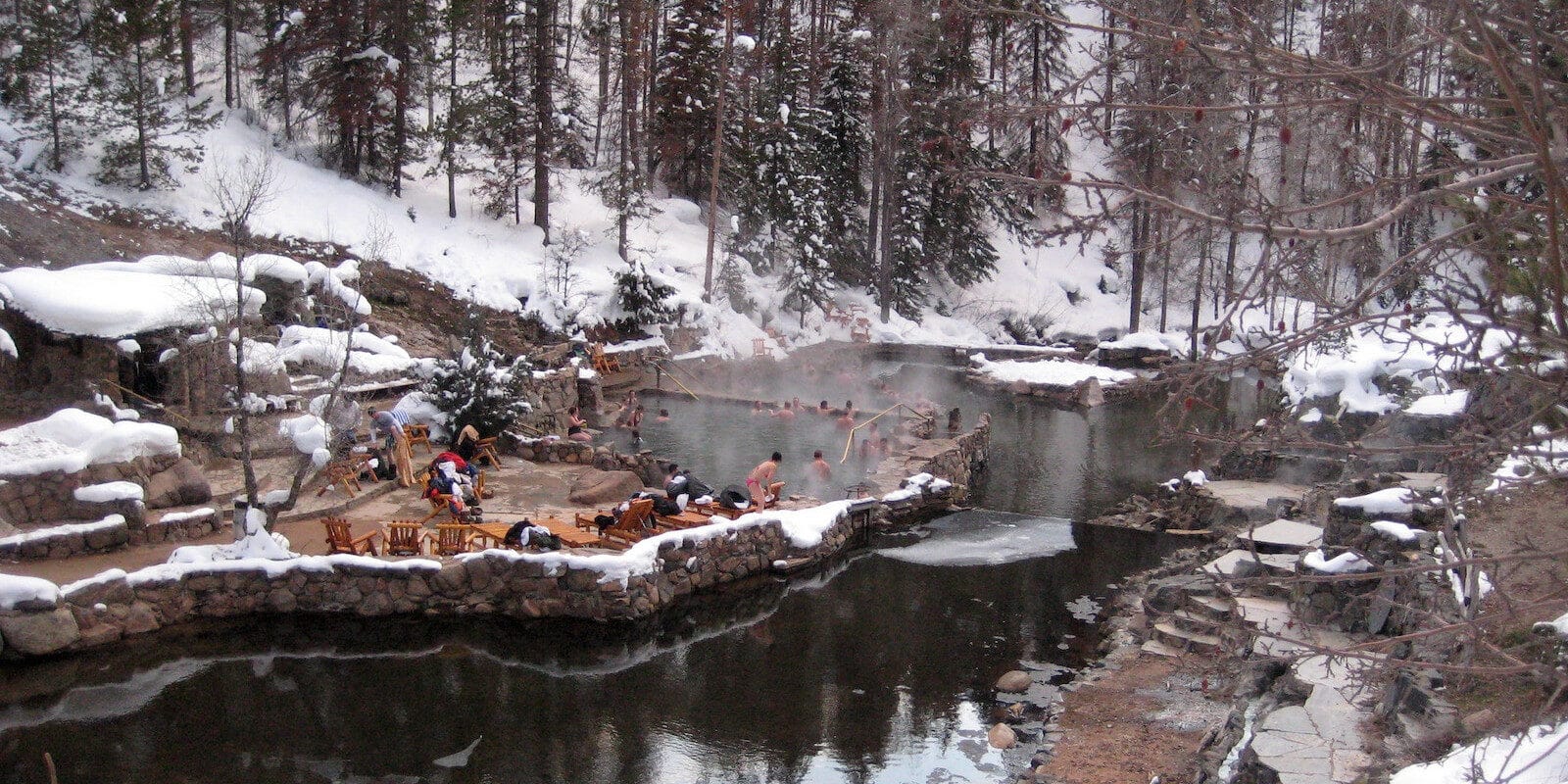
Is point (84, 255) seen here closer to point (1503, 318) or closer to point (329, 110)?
point (329, 110)

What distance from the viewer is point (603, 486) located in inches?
606

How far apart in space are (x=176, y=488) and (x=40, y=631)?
3336mm

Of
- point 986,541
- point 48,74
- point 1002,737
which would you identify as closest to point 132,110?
point 48,74

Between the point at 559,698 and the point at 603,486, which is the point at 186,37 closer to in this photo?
the point at 603,486

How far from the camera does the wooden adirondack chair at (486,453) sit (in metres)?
17.2

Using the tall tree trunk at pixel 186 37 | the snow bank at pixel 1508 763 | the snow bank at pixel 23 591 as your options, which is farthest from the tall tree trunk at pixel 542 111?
the snow bank at pixel 1508 763

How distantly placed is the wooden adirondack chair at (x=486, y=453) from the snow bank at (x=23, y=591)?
283 inches

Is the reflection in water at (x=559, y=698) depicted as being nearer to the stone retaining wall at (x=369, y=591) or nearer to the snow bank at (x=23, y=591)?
the stone retaining wall at (x=369, y=591)

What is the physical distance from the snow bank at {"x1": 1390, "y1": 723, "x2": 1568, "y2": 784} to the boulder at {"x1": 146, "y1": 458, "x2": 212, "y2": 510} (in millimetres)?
12847

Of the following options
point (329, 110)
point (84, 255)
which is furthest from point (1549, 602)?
point (329, 110)

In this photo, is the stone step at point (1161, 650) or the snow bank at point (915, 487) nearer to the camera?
the stone step at point (1161, 650)

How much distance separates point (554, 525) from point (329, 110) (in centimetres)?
2055

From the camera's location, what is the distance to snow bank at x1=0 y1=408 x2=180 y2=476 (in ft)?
40.4

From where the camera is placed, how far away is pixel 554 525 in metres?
13.4
